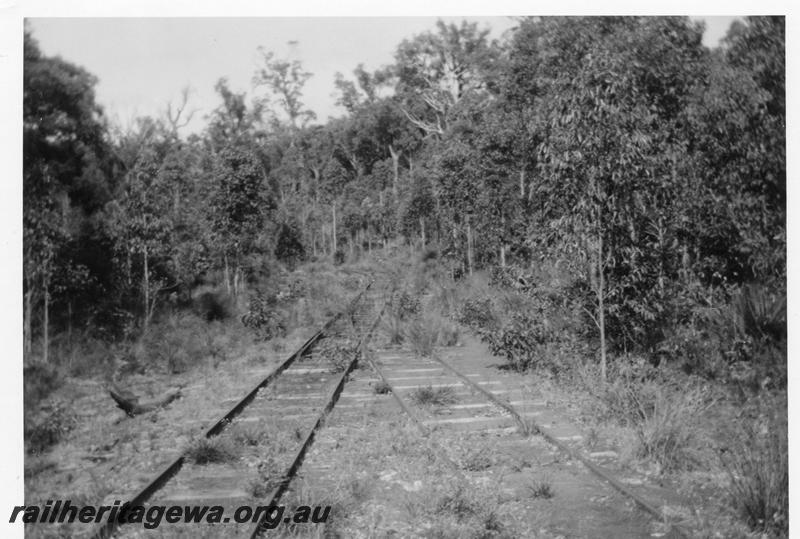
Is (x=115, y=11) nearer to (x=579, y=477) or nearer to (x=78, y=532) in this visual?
(x=78, y=532)

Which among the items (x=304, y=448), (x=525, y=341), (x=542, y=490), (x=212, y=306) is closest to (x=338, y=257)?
(x=212, y=306)

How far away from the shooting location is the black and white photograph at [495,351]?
550cm

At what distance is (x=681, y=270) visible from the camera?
32.2 ft

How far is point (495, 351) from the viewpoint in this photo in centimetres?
1169

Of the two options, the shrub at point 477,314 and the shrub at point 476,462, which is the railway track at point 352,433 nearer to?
the shrub at point 476,462

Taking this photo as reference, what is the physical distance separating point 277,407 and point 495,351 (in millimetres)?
4619

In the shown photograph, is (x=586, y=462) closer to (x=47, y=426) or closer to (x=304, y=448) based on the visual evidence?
(x=304, y=448)

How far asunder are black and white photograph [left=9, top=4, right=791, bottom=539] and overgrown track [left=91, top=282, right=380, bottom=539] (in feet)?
0.21

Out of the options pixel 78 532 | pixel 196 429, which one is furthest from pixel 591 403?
pixel 78 532

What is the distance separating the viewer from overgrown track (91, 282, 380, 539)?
591cm

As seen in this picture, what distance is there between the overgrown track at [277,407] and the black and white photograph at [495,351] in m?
0.06

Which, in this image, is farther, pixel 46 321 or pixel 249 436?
pixel 46 321

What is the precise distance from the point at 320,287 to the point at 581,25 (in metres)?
17.3

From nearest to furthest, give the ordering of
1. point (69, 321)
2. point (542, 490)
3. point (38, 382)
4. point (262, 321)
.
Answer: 1. point (542, 490)
2. point (38, 382)
3. point (69, 321)
4. point (262, 321)
